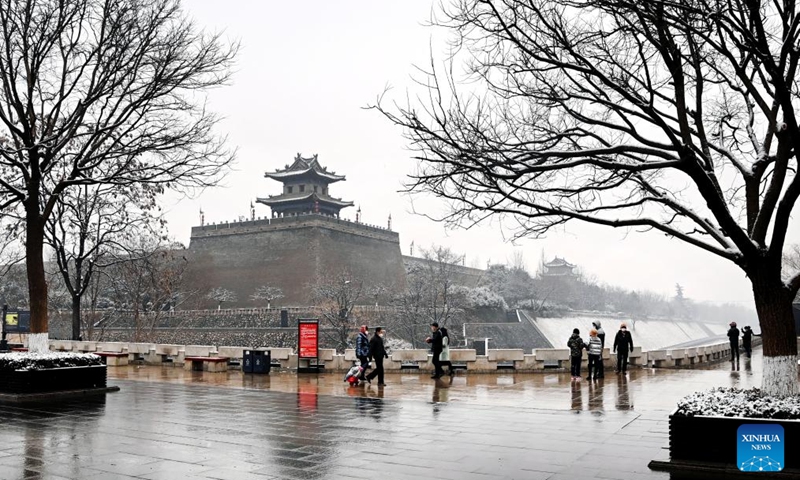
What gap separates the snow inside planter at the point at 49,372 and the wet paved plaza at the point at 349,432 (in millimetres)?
679

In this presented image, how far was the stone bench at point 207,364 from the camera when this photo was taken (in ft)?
64.5

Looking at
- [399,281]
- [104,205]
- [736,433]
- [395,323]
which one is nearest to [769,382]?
[736,433]

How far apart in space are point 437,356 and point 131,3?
9684 mm

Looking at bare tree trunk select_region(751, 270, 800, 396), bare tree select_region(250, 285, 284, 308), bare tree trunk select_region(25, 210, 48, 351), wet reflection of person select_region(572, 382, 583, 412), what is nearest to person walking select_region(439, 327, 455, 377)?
wet reflection of person select_region(572, 382, 583, 412)

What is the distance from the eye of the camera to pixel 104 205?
2583cm

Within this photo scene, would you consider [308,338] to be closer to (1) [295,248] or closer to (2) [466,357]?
(2) [466,357]

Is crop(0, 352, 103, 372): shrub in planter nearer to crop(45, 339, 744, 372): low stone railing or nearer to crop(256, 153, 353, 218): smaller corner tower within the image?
crop(45, 339, 744, 372): low stone railing

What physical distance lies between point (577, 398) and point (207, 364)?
1081cm

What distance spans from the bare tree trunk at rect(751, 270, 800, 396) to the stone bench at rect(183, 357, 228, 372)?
49.1ft

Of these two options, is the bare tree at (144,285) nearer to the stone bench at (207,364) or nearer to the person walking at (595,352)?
the stone bench at (207,364)

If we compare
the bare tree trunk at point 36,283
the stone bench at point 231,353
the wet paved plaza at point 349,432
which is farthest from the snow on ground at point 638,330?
the bare tree trunk at point 36,283

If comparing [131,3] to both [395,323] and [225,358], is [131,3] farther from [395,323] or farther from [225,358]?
[395,323]

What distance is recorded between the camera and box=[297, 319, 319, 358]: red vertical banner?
18500mm

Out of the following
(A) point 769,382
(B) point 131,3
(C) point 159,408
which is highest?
(B) point 131,3
